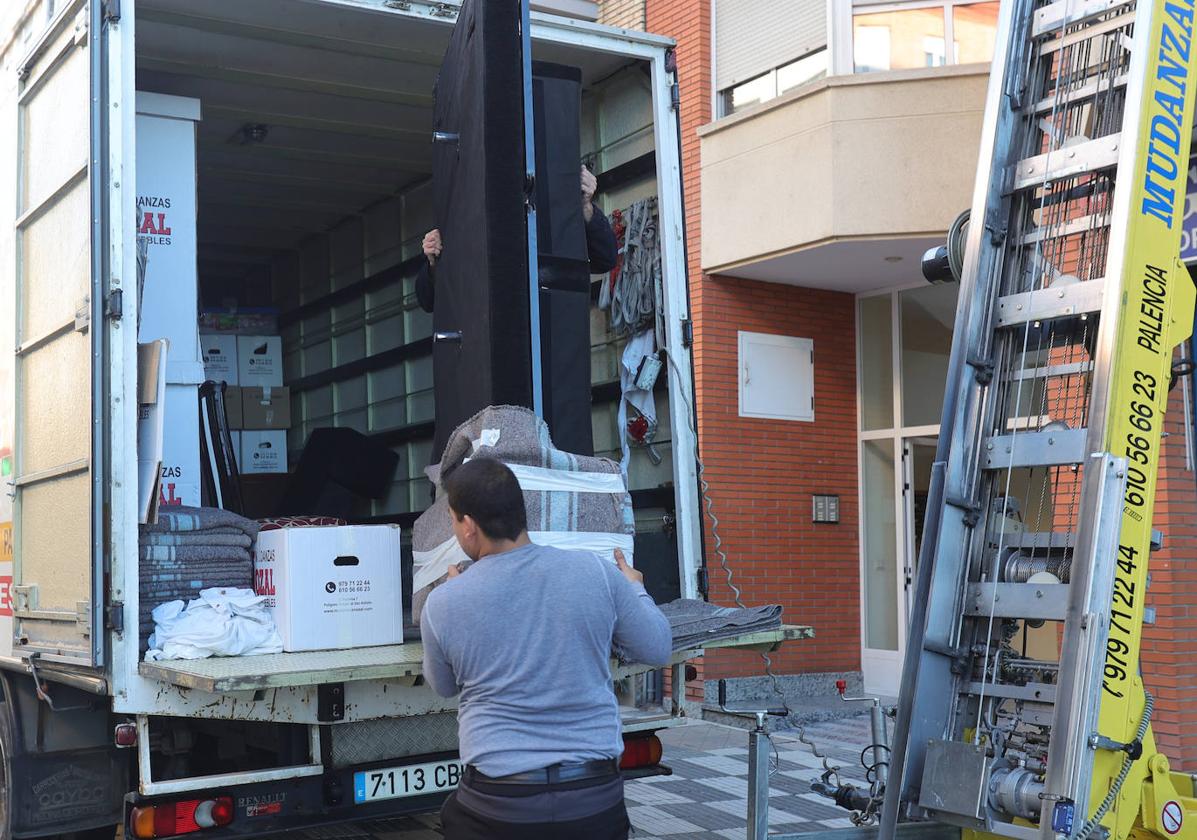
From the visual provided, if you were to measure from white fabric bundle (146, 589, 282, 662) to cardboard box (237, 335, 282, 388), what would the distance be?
4749 mm

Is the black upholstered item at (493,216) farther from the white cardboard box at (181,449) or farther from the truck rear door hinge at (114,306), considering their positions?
the white cardboard box at (181,449)

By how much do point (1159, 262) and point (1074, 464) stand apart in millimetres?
617

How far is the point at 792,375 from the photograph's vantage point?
36.0 ft

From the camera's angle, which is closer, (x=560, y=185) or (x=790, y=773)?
(x=560, y=185)

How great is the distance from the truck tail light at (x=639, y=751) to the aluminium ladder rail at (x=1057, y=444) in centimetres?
136

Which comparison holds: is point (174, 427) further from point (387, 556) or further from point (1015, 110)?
point (1015, 110)

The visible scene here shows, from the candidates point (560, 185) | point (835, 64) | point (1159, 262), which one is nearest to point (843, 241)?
point (835, 64)

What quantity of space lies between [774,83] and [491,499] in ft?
26.5

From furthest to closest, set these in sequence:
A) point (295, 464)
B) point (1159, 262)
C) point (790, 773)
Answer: point (295, 464), point (790, 773), point (1159, 262)

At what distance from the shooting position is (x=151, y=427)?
424 centimetres

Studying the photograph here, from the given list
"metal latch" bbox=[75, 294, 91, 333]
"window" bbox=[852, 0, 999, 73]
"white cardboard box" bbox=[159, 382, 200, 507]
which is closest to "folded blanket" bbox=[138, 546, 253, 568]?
"metal latch" bbox=[75, 294, 91, 333]

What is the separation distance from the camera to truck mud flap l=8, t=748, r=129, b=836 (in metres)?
4.74

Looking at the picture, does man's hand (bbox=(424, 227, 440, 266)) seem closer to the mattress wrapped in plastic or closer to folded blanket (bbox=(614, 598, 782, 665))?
the mattress wrapped in plastic

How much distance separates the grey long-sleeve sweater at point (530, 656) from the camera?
2910 mm
